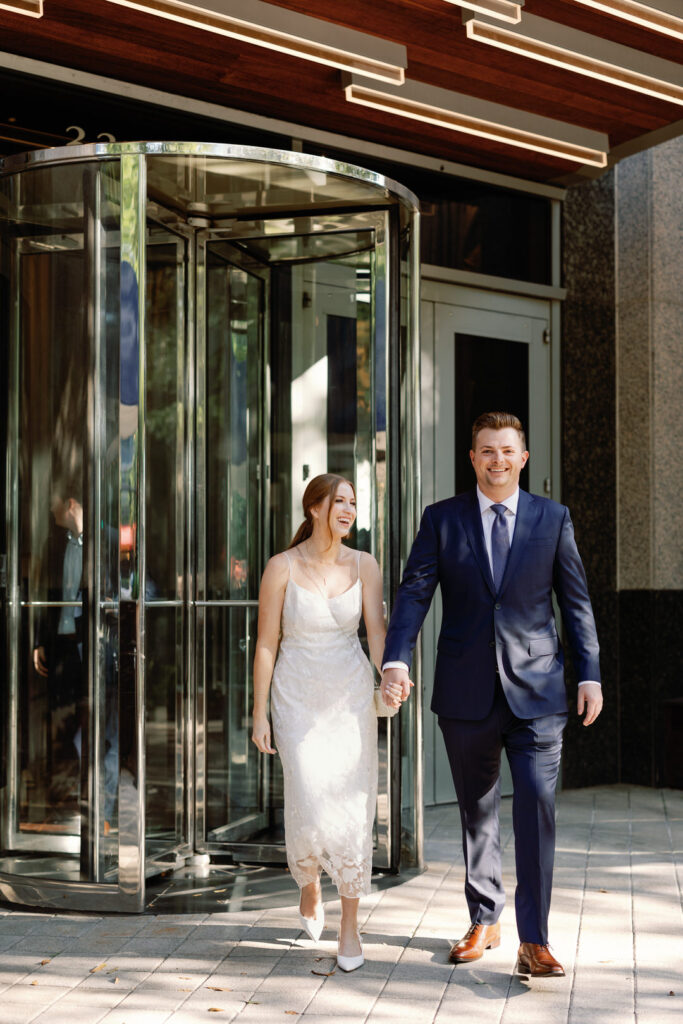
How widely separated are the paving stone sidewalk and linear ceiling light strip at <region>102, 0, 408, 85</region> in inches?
150

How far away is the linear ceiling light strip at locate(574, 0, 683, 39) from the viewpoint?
5539 mm

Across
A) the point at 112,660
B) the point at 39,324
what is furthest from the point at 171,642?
the point at 39,324

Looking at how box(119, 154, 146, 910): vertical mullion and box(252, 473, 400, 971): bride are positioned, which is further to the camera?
box(119, 154, 146, 910): vertical mullion

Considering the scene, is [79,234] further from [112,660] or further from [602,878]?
[602,878]

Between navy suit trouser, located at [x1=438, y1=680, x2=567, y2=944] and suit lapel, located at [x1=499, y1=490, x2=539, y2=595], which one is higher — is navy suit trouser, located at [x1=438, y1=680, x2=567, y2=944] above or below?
below

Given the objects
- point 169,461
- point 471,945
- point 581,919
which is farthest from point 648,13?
point 471,945

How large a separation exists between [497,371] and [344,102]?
6.91ft

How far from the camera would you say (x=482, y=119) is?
695cm

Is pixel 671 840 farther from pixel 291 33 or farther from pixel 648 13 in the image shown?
pixel 291 33

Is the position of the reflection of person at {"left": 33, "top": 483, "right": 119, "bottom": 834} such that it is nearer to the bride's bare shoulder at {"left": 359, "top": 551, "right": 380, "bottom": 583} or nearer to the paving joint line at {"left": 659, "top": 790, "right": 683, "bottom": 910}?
the bride's bare shoulder at {"left": 359, "top": 551, "right": 380, "bottom": 583}

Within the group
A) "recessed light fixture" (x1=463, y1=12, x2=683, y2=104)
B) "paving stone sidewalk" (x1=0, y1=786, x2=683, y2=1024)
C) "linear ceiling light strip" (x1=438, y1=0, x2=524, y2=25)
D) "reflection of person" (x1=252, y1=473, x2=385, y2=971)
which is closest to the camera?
"paving stone sidewalk" (x1=0, y1=786, x2=683, y2=1024)

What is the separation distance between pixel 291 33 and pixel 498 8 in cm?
96

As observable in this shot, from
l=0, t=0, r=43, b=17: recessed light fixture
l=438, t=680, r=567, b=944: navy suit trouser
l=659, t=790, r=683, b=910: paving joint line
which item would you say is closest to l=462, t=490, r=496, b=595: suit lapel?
l=438, t=680, r=567, b=944: navy suit trouser

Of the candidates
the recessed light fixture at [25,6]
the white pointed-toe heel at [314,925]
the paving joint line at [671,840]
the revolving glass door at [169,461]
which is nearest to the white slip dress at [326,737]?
the white pointed-toe heel at [314,925]
